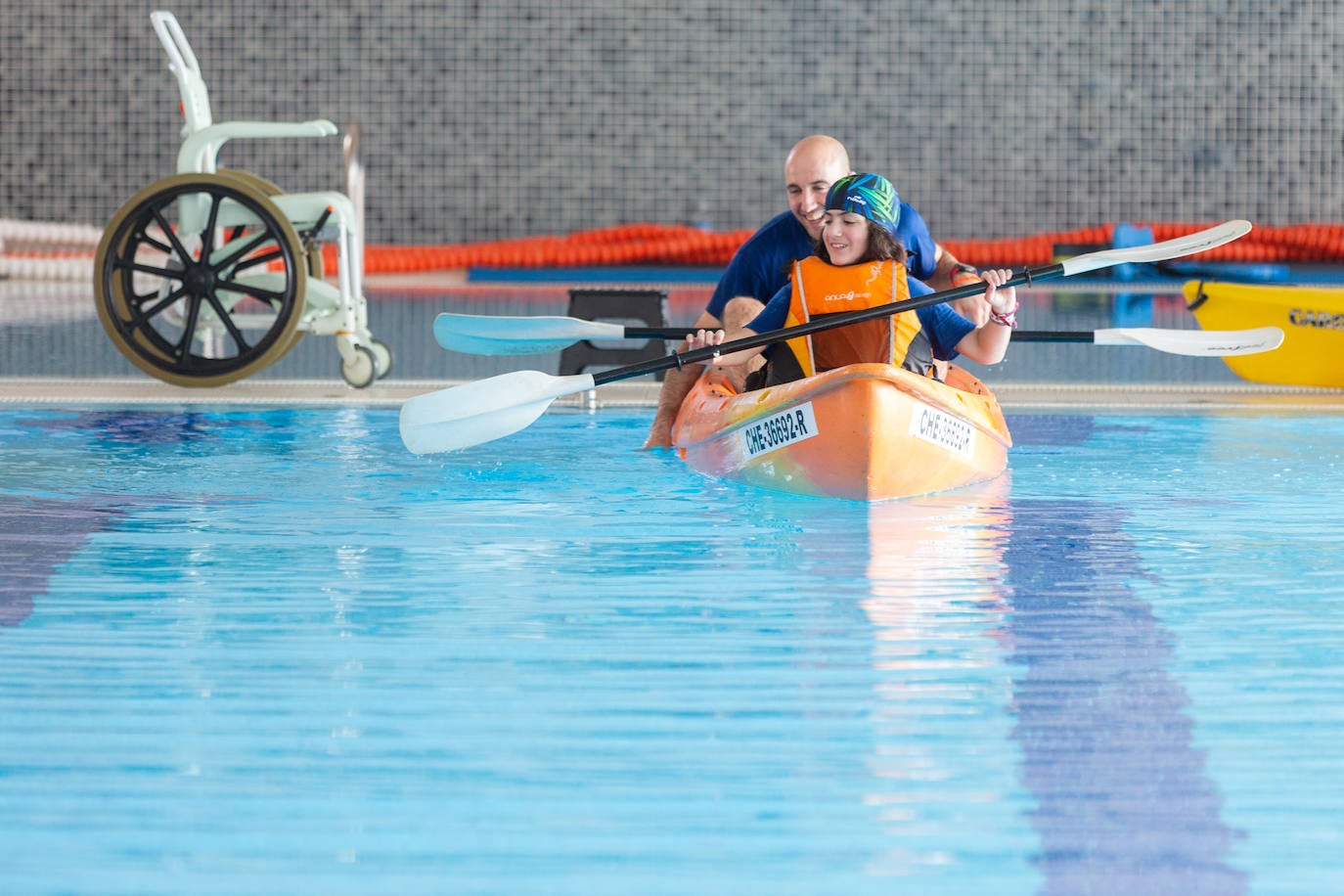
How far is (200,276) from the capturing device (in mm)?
5816

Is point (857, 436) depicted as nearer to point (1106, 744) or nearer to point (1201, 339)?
point (1201, 339)

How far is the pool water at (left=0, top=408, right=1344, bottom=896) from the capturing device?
72.7 inches

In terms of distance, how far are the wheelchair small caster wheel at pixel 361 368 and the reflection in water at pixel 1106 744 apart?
11.0 feet

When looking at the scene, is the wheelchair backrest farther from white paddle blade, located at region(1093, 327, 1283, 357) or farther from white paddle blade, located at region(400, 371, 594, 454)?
white paddle blade, located at region(1093, 327, 1283, 357)

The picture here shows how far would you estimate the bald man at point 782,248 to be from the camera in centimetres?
498

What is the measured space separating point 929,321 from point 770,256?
2.71 ft

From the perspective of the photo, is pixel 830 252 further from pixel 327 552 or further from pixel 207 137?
pixel 207 137

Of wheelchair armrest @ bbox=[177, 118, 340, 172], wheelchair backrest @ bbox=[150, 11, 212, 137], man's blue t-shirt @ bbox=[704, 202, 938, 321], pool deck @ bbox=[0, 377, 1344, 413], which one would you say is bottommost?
pool deck @ bbox=[0, 377, 1344, 413]

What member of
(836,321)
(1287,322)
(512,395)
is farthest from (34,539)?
(1287,322)

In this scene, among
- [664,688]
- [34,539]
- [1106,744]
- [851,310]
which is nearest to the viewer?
[1106,744]

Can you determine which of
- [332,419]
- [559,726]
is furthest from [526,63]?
[559,726]

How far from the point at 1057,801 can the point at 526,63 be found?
12778 mm

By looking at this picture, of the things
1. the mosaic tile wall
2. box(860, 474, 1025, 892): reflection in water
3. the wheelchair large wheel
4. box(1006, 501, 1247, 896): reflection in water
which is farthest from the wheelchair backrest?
the mosaic tile wall

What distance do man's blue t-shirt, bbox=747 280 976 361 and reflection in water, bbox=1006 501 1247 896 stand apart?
3.51ft
